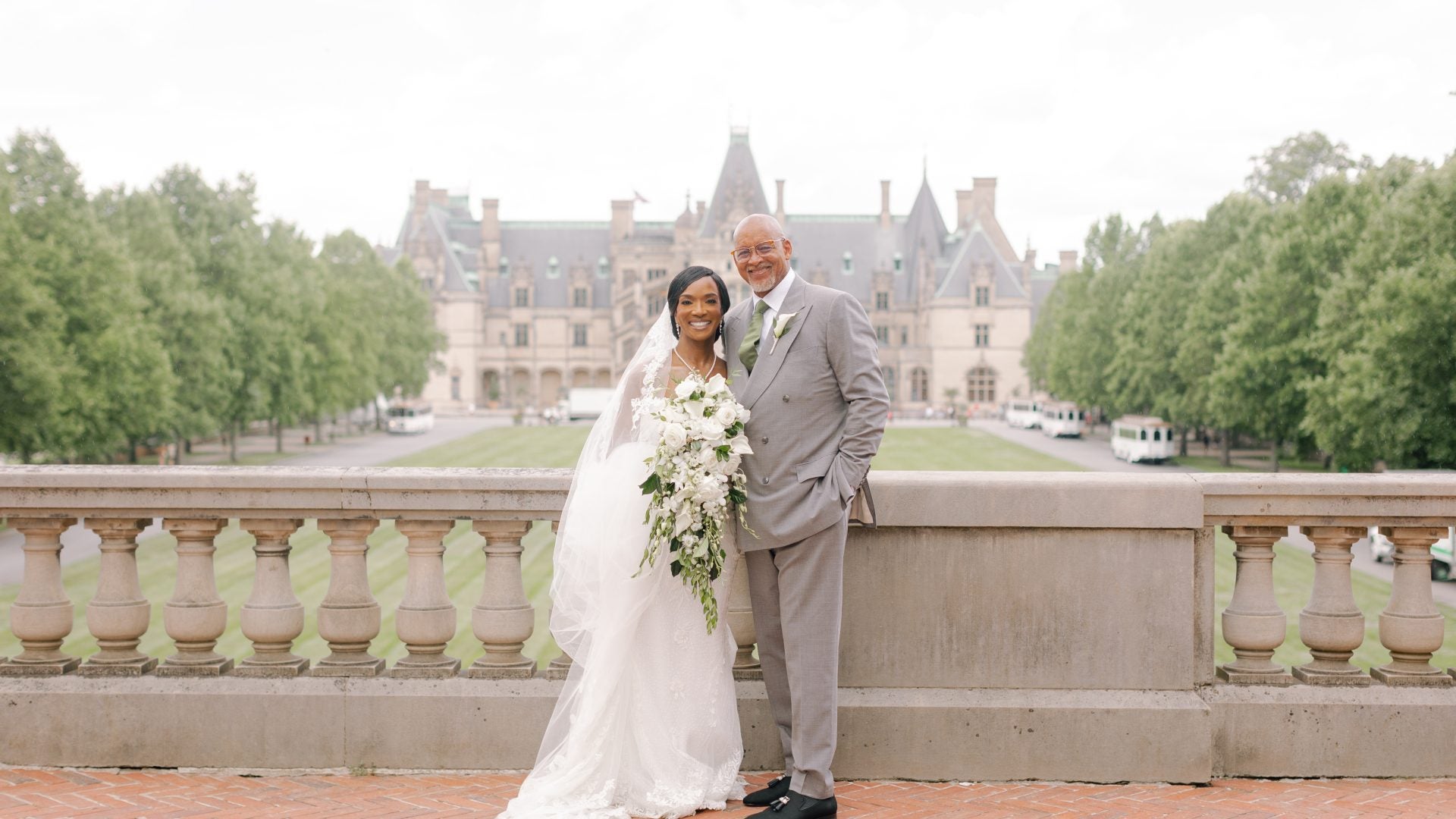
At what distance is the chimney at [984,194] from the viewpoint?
105625 millimetres

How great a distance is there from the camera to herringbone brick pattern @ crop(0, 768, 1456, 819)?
4.62 m

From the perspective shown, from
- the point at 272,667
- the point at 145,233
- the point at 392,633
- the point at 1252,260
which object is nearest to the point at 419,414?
the point at 145,233

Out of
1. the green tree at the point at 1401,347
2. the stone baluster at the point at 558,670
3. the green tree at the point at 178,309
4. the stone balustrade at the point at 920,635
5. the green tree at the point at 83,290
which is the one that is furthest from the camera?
the green tree at the point at 178,309

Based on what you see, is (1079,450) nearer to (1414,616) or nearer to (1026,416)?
(1026,416)

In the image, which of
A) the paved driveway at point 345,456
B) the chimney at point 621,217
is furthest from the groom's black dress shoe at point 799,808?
the chimney at point 621,217

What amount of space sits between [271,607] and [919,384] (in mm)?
96081

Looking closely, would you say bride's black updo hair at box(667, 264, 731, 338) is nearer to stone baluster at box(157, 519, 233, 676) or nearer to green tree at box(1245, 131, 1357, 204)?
stone baluster at box(157, 519, 233, 676)

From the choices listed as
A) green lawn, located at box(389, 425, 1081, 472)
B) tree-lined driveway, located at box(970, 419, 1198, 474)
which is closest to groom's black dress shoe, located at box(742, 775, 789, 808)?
tree-lined driveway, located at box(970, 419, 1198, 474)

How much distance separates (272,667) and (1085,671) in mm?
3434

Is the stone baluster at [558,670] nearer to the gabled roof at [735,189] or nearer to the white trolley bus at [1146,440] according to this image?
the white trolley bus at [1146,440]

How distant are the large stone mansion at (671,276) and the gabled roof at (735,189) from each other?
133 mm

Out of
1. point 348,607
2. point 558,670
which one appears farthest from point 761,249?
point 348,607

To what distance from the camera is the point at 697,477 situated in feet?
14.6

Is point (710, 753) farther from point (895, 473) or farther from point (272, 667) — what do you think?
point (272, 667)
